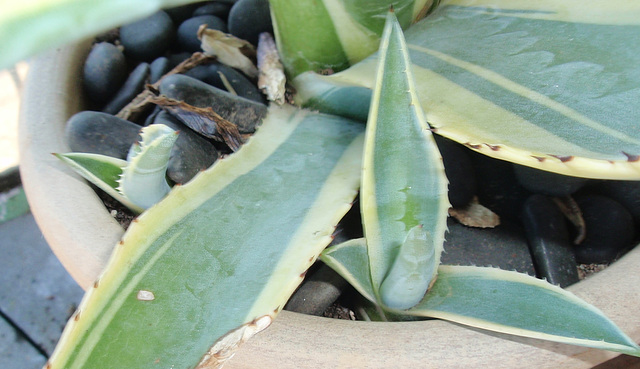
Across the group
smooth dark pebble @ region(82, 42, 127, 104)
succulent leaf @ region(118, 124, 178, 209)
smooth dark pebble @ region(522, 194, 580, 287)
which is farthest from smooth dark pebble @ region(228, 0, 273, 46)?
smooth dark pebble @ region(522, 194, 580, 287)

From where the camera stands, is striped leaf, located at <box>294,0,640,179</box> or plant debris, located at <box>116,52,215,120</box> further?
plant debris, located at <box>116,52,215,120</box>

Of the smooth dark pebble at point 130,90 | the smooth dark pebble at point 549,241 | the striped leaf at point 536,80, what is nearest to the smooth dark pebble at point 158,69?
the smooth dark pebble at point 130,90

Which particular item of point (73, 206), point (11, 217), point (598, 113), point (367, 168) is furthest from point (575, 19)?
point (11, 217)

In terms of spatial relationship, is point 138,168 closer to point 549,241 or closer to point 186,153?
point 186,153

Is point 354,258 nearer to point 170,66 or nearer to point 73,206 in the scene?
point 73,206

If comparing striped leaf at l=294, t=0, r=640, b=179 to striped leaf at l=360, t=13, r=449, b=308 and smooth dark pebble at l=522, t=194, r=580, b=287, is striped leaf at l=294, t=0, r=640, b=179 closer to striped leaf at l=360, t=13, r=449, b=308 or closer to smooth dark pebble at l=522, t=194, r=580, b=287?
striped leaf at l=360, t=13, r=449, b=308
